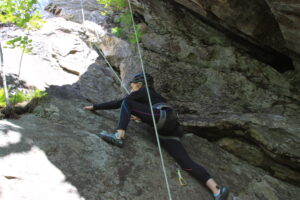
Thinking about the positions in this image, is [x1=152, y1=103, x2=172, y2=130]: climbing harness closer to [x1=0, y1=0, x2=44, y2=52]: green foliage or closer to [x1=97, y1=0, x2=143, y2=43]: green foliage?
[x1=0, y1=0, x2=44, y2=52]: green foliage

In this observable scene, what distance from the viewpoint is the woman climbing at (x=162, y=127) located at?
3941mm

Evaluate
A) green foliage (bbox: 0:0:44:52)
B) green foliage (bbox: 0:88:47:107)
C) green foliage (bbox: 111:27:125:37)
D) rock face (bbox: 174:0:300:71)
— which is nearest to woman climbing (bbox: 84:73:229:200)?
green foliage (bbox: 0:88:47:107)

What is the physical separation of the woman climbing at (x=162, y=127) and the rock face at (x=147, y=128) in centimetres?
17

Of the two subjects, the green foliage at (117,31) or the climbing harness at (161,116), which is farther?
the green foliage at (117,31)

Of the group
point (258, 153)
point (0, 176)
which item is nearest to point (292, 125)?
point (258, 153)

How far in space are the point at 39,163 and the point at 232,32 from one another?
6.92 m

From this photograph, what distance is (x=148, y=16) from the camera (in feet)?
29.2

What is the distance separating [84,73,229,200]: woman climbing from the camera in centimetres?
394

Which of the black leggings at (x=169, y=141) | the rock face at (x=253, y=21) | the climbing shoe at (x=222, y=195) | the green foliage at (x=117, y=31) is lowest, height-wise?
the climbing shoe at (x=222, y=195)

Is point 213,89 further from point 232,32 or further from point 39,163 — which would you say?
point 39,163

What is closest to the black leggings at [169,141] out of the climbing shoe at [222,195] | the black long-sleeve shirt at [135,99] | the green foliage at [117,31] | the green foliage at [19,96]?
the black long-sleeve shirt at [135,99]

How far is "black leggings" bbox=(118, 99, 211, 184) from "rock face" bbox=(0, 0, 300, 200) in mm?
175

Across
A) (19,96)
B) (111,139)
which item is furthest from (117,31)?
(111,139)

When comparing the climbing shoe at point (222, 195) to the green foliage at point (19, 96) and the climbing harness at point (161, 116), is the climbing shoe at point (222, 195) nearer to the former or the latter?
the climbing harness at point (161, 116)
